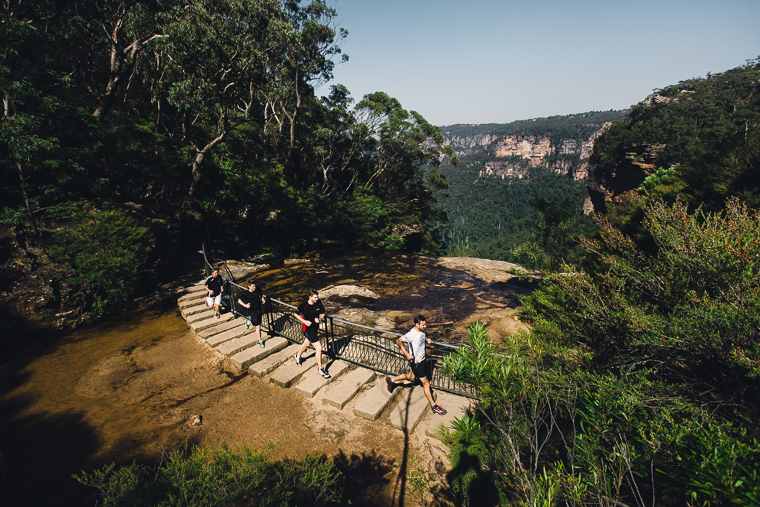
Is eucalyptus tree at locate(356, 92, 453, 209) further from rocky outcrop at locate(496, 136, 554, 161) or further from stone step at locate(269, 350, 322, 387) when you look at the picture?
rocky outcrop at locate(496, 136, 554, 161)

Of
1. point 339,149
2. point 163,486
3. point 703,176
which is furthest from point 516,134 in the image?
point 163,486

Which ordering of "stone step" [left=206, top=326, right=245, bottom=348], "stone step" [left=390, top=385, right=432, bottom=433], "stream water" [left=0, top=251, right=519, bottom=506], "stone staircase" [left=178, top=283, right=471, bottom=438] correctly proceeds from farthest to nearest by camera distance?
"stone step" [left=206, top=326, right=245, bottom=348]
"stone staircase" [left=178, top=283, right=471, bottom=438]
"stone step" [left=390, top=385, right=432, bottom=433]
"stream water" [left=0, top=251, right=519, bottom=506]

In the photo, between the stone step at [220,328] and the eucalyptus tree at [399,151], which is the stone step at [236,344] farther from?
the eucalyptus tree at [399,151]

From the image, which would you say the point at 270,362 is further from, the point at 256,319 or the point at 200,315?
the point at 200,315

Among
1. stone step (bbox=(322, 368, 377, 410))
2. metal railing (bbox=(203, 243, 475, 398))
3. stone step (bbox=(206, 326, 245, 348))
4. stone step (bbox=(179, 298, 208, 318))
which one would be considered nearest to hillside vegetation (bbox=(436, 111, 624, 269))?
metal railing (bbox=(203, 243, 475, 398))

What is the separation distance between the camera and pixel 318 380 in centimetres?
596

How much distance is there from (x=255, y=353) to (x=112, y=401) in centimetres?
242

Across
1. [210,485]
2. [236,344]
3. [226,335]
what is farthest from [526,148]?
[210,485]

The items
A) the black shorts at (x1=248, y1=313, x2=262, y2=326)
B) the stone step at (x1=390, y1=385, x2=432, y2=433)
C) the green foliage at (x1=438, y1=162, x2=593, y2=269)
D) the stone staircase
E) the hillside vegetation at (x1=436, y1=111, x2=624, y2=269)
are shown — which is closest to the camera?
the stone step at (x1=390, y1=385, x2=432, y2=433)

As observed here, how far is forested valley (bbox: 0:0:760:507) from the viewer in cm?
262

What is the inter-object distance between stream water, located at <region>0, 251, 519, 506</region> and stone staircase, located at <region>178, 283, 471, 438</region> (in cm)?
32

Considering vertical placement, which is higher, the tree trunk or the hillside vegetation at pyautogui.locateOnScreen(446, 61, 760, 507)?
the tree trunk

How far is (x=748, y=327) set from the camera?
294 centimetres

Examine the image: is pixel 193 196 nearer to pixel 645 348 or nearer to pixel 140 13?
pixel 140 13
